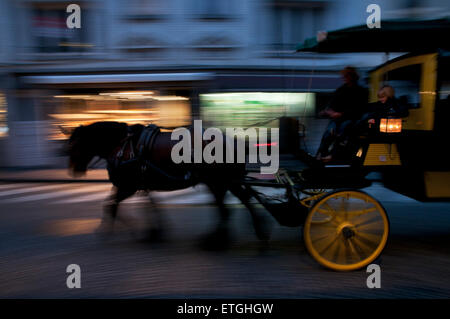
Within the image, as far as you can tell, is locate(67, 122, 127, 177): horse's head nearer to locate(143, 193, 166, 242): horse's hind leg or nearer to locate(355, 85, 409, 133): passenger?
locate(143, 193, 166, 242): horse's hind leg

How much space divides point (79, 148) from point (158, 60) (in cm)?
656

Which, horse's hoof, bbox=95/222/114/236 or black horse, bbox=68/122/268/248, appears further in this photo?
horse's hoof, bbox=95/222/114/236

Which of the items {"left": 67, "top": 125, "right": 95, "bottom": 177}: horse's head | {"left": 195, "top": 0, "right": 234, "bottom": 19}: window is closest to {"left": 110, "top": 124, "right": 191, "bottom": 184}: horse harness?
{"left": 67, "top": 125, "right": 95, "bottom": 177}: horse's head

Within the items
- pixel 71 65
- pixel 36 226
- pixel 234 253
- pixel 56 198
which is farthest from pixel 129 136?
pixel 71 65

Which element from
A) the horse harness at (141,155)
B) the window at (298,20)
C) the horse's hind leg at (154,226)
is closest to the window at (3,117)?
the horse's hind leg at (154,226)

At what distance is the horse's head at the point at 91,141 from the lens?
4203mm

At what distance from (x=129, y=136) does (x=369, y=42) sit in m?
2.83

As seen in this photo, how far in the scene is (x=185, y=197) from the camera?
258 inches

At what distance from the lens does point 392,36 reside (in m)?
3.35

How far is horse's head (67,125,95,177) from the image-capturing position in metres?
4.20

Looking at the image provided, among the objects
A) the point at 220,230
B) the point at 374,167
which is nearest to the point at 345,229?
the point at 374,167

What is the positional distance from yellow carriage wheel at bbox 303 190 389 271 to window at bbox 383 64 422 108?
52.0 inches

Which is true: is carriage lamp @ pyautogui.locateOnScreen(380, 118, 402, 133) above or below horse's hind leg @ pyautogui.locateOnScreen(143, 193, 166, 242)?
above

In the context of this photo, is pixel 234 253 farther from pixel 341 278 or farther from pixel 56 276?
pixel 56 276
